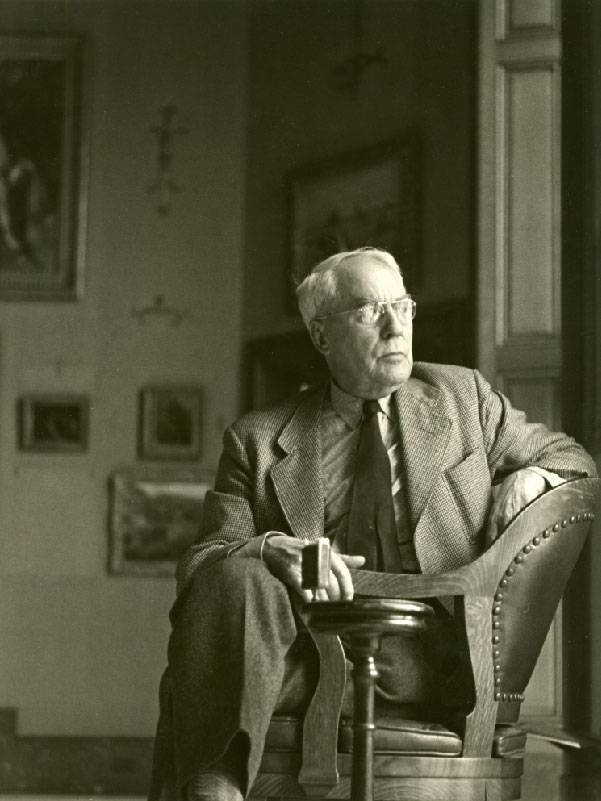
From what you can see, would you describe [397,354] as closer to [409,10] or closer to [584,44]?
[584,44]

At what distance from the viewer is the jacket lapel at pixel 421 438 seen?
304 centimetres

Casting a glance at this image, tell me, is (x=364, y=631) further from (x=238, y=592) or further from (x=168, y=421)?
(x=168, y=421)

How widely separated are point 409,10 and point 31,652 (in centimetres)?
422

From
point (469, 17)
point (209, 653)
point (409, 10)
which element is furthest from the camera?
point (409, 10)

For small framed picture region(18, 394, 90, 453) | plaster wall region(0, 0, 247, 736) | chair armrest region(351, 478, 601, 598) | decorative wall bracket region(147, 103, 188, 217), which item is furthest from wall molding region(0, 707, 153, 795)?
decorative wall bracket region(147, 103, 188, 217)

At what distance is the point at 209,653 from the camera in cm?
269

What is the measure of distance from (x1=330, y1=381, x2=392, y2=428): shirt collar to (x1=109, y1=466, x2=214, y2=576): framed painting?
16.4 ft

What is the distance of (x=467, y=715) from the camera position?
2.70m

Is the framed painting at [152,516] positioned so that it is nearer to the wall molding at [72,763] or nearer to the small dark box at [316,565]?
the wall molding at [72,763]

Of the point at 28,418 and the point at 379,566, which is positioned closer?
the point at 379,566

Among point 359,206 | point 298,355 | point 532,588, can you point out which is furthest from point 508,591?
point 298,355

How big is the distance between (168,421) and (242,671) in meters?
5.71

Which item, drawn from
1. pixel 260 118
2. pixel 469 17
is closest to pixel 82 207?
pixel 260 118

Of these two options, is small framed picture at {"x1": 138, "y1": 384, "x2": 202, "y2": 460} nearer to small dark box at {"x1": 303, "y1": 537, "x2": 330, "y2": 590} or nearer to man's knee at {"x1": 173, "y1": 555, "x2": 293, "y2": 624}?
man's knee at {"x1": 173, "y1": 555, "x2": 293, "y2": 624}
